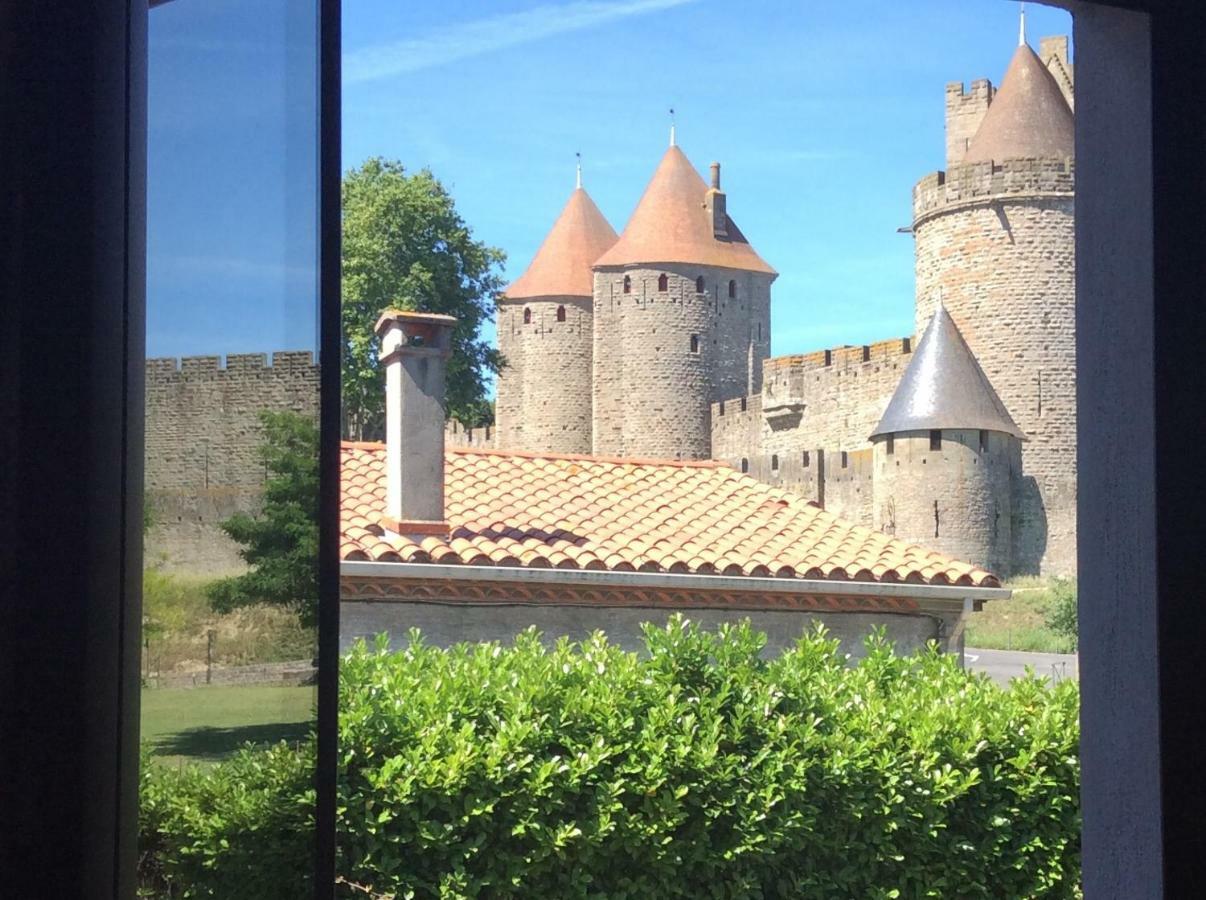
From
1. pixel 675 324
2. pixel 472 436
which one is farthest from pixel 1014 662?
pixel 472 436

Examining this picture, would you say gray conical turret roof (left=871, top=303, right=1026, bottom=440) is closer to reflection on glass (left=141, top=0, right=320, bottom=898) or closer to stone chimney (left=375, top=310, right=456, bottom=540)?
stone chimney (left=375, top=310, right=456, bottom=540)

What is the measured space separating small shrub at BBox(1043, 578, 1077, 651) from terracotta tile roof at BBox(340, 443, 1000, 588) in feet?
38.6

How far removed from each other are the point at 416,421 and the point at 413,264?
17.1 m

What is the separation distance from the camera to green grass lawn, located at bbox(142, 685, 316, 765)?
906mm

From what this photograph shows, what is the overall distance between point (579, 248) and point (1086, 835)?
34989 mm

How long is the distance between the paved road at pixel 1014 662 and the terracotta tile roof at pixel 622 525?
25.3 ft

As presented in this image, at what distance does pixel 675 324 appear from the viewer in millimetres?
31625

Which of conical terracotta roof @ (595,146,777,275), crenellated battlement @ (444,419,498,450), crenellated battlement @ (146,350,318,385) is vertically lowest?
crenellated battlement @ (146,350,318,385)

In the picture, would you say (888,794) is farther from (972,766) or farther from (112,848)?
(112,848)

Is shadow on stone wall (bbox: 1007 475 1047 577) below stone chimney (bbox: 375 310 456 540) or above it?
below

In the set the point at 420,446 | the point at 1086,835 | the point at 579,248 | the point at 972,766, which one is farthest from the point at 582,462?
the point at 579,248

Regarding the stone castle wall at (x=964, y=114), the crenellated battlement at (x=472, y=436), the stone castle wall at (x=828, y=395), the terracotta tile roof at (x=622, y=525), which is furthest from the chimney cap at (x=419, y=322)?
the crenellated battlement at (x=472, y=436)

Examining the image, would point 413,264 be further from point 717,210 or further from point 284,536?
point 284,536

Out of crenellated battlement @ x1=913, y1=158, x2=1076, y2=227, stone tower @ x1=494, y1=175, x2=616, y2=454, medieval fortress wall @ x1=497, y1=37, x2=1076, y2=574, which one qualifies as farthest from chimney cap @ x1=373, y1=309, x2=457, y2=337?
stone tower @ x1=494, y1=175, x2=616, y2=454
